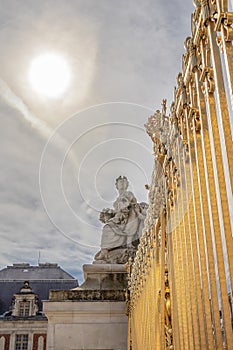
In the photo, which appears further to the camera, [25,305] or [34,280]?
[34,280]

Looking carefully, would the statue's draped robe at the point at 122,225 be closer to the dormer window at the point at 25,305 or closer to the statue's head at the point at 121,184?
the statue's head at the point at 121,184

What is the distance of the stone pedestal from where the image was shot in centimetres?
599

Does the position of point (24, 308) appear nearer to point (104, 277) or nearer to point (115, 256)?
point (115, 256)

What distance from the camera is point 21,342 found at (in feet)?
94.0

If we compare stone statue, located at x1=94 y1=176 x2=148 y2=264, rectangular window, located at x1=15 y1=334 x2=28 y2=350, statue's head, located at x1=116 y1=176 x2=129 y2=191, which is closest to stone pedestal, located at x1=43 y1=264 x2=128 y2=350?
stone statue, located at x1=94 y1=176 x2=148 y2=264

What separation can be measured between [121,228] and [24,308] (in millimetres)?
24397

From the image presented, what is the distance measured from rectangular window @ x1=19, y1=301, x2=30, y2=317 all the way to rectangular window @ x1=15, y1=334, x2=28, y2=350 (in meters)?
1.35

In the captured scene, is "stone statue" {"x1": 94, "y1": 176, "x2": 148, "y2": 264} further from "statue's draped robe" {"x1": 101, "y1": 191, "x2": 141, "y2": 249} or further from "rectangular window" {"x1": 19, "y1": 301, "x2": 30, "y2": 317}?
"rectangular window" {"x1": 19, "y1": 301, "x2": 30, "y2": 317}

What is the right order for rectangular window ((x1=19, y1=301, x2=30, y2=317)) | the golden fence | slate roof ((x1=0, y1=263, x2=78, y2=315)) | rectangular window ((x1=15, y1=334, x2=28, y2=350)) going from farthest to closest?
slate roof ((x1=0, y1=263, x2=78, y2=315)), rectangular window ((x1=19, y1=301, x2=30, y2=317)), rectangular window ((x1=15, y1=334, x2=28, y2=350)), the golden fence

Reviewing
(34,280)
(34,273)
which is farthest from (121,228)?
(34,273)

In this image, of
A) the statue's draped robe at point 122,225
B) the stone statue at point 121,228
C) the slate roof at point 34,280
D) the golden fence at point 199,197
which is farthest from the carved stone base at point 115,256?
the slate roof at point 34,280

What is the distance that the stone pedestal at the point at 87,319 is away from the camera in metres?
5.99

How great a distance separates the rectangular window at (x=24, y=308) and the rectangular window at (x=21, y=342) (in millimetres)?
1349

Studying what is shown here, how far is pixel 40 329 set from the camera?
29156 millimetres
